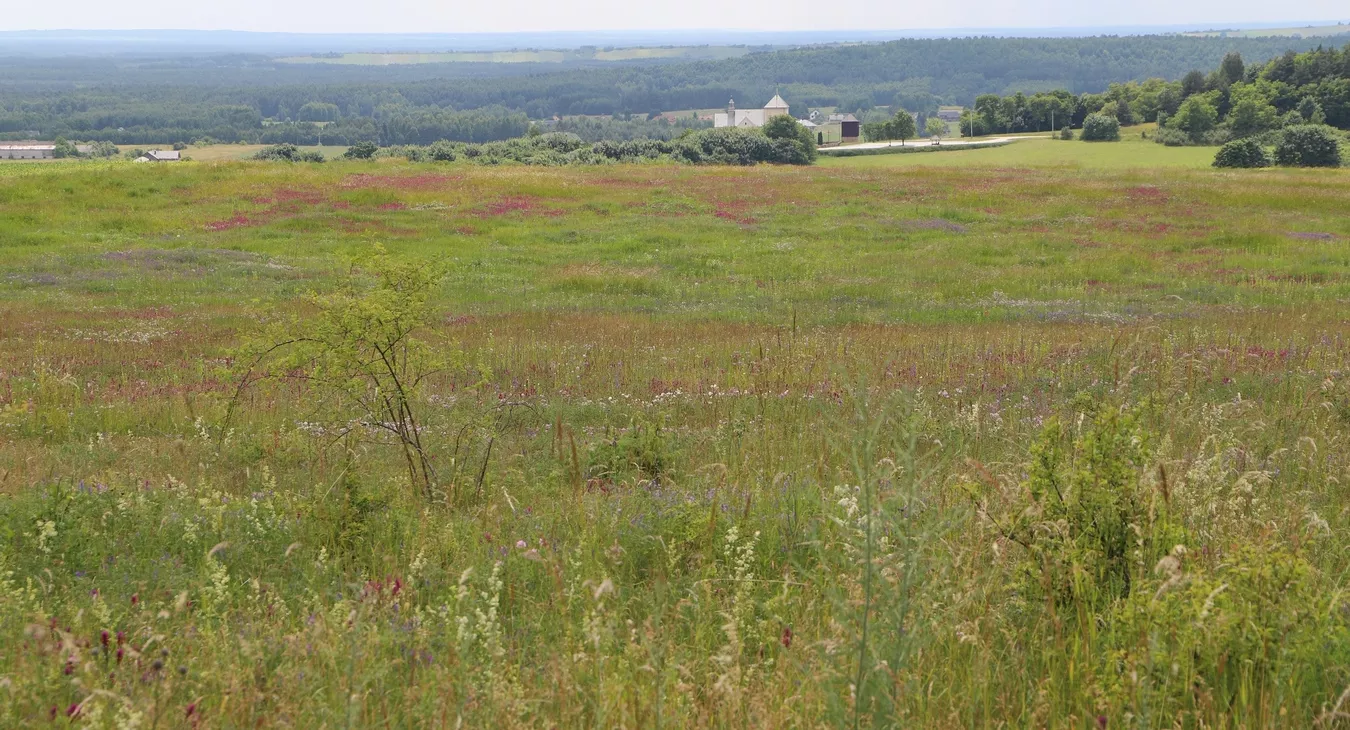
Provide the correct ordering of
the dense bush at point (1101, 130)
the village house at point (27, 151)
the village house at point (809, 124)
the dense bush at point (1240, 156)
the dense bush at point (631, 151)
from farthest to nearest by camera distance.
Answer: the village house at point (27, 151) → the village house at point (809, 124) → the dense bush at point (1101, 130) → the dense bush at point (631, 151) → the dense bush at point (1240, 156)

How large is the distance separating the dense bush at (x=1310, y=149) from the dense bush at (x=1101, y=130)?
80.7 feet

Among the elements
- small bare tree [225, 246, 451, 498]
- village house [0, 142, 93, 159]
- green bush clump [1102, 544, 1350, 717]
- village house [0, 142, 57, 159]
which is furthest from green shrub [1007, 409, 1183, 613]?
village house [0, 142, 57, 159]

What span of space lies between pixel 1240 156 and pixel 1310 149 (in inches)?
307

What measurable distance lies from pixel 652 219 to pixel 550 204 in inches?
209

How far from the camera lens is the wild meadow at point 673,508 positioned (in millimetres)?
3365

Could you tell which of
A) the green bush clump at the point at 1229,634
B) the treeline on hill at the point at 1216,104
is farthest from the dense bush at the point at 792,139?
the green bush clump at the point at 1229,634

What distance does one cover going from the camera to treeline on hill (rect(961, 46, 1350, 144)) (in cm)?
8888

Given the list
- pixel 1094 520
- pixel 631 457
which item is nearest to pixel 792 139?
pixel 631 457

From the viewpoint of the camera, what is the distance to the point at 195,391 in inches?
469

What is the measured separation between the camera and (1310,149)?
65.8 m

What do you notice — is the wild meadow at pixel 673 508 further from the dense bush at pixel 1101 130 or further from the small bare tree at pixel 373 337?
the dense bush at pixel 1101 130

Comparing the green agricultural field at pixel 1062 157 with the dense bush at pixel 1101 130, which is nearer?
the green agricultural field at pixel 1062 157

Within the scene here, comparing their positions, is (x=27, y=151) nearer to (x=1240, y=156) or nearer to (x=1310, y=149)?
(x=1240, y=156)

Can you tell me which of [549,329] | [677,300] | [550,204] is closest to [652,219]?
[550,204]
